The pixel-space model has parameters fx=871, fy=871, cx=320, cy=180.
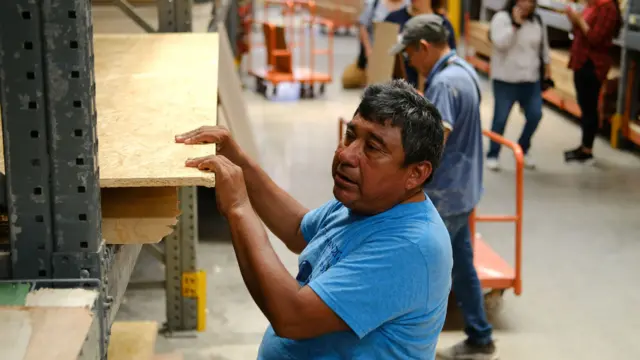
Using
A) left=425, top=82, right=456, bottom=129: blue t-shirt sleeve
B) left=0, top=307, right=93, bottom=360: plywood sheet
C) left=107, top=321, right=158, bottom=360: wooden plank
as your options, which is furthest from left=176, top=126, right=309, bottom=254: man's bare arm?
left=425, top=82, right=456, bottom=129: blue t-shirt sleeve

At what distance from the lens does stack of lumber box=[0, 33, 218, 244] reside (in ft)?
7.45

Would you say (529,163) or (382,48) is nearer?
(382,48)

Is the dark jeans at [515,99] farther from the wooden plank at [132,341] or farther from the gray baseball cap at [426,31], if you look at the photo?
the wooden plank at [132,341]

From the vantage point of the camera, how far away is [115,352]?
11.1ft

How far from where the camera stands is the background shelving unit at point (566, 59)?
9.45 m

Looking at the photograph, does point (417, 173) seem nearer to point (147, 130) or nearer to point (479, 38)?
point (147, 130)

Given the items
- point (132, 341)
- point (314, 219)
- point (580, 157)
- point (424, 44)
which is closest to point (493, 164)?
point (580, 157)

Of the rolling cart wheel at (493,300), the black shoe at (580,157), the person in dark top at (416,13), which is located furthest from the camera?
the black shoe at (580,157)

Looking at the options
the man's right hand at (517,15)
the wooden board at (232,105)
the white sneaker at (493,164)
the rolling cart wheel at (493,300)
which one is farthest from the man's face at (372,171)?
the white sneaker at (493,164)

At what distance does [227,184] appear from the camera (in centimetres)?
236

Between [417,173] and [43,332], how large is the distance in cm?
106

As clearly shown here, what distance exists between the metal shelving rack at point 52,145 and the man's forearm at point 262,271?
0.36 metres

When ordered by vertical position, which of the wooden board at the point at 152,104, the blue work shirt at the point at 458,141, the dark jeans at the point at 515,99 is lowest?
the dark jeans at the point at 515,99

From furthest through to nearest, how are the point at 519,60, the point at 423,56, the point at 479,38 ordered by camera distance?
the point at 479,38, the point at 519,60, the point at 423,56
